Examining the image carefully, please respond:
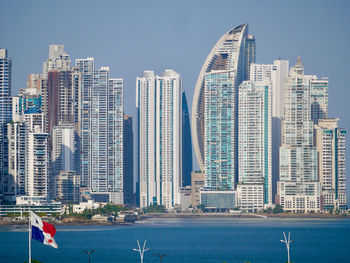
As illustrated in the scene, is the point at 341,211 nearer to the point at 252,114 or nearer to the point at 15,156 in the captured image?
the point at 252,114

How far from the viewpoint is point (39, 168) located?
564ft

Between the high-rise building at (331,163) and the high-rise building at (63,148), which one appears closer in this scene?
the high-rise building at (63,148)

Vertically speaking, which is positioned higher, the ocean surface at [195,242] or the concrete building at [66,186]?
the concrete building at [66,186]

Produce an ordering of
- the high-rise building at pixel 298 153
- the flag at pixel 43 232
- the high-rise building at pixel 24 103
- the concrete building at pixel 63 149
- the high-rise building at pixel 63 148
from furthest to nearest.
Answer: the high-rise building at pixel 63 148 < the concrete building at pixel 63 149 < the high-rise building at pixel 298 153 < the high-rise building at pixel 24 103 < the flag at pixel 43 232

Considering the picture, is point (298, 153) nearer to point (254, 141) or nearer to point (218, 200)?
point (254, 141)

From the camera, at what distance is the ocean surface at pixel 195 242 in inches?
4328

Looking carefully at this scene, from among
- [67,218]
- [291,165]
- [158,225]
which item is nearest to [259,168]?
[291,165]

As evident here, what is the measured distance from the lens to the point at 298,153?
7598 inches

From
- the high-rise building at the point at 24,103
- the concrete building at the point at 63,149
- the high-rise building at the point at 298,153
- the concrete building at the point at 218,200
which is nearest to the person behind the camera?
the high-rise building at the point at 24,103

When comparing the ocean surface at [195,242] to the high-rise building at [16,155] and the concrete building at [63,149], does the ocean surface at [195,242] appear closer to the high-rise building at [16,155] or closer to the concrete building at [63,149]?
the high-rise building at [16,155]

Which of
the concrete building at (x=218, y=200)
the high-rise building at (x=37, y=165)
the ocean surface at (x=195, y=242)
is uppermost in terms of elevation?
the high-rise building at (x=37, y=165)

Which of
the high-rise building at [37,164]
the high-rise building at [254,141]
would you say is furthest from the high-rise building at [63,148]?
the high-rise building at [254,141]

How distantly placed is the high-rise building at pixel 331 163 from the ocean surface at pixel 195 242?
15924 mm

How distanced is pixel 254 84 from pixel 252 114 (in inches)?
208
